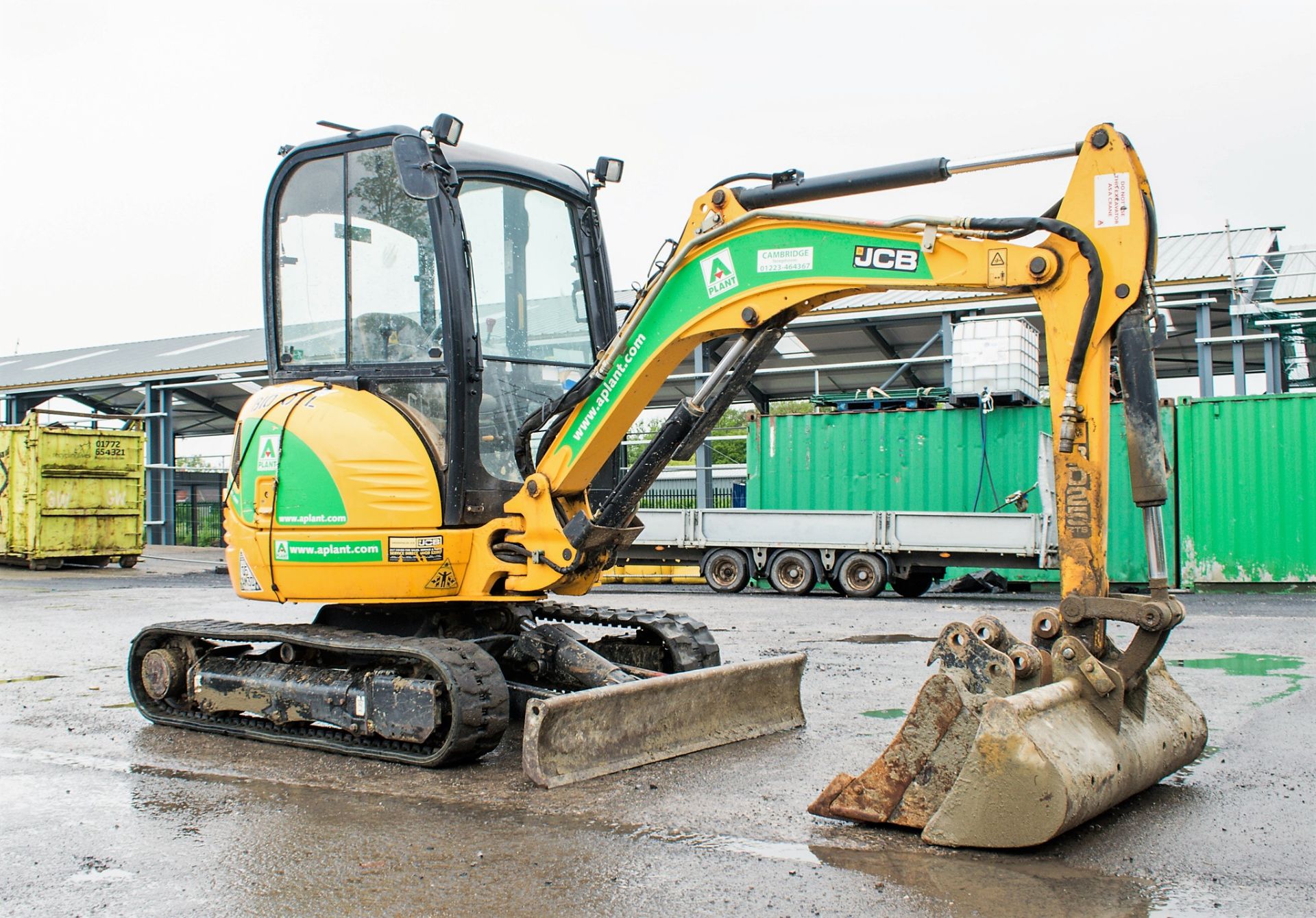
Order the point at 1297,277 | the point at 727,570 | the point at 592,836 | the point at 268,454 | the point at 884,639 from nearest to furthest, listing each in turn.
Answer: the point at 592,836, the point at 268,454, the point at 884,639, the point at 727,570, the point at 1297,277

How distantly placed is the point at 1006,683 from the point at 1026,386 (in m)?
14.7

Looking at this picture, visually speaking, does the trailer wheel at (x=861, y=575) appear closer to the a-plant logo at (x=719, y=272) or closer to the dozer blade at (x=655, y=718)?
the dozer blade at (x=655, y=718)

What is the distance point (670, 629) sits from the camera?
22.9 ft

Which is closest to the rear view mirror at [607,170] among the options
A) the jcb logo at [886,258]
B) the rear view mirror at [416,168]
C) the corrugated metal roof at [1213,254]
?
the rear view mirror at [416,168]

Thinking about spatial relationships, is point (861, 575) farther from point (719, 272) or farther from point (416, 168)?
point (416, 168)

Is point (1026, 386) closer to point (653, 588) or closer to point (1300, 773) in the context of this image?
point (653, 588)

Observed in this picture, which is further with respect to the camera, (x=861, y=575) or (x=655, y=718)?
(x=861, y=575)

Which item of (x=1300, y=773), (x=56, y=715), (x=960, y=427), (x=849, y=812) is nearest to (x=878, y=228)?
(x=849, y=812)

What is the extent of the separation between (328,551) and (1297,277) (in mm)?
20880

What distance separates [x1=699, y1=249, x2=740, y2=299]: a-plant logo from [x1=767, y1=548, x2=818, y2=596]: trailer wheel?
12.6 meters

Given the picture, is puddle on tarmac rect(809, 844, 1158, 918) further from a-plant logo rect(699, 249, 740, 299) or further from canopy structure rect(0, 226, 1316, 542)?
canopy structure rect(0, 226, 1316, 542)

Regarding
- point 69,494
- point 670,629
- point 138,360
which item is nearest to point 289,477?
point 670,629

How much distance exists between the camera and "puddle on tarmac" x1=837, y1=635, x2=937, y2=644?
36.3ft

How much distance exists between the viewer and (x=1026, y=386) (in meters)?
18.5
